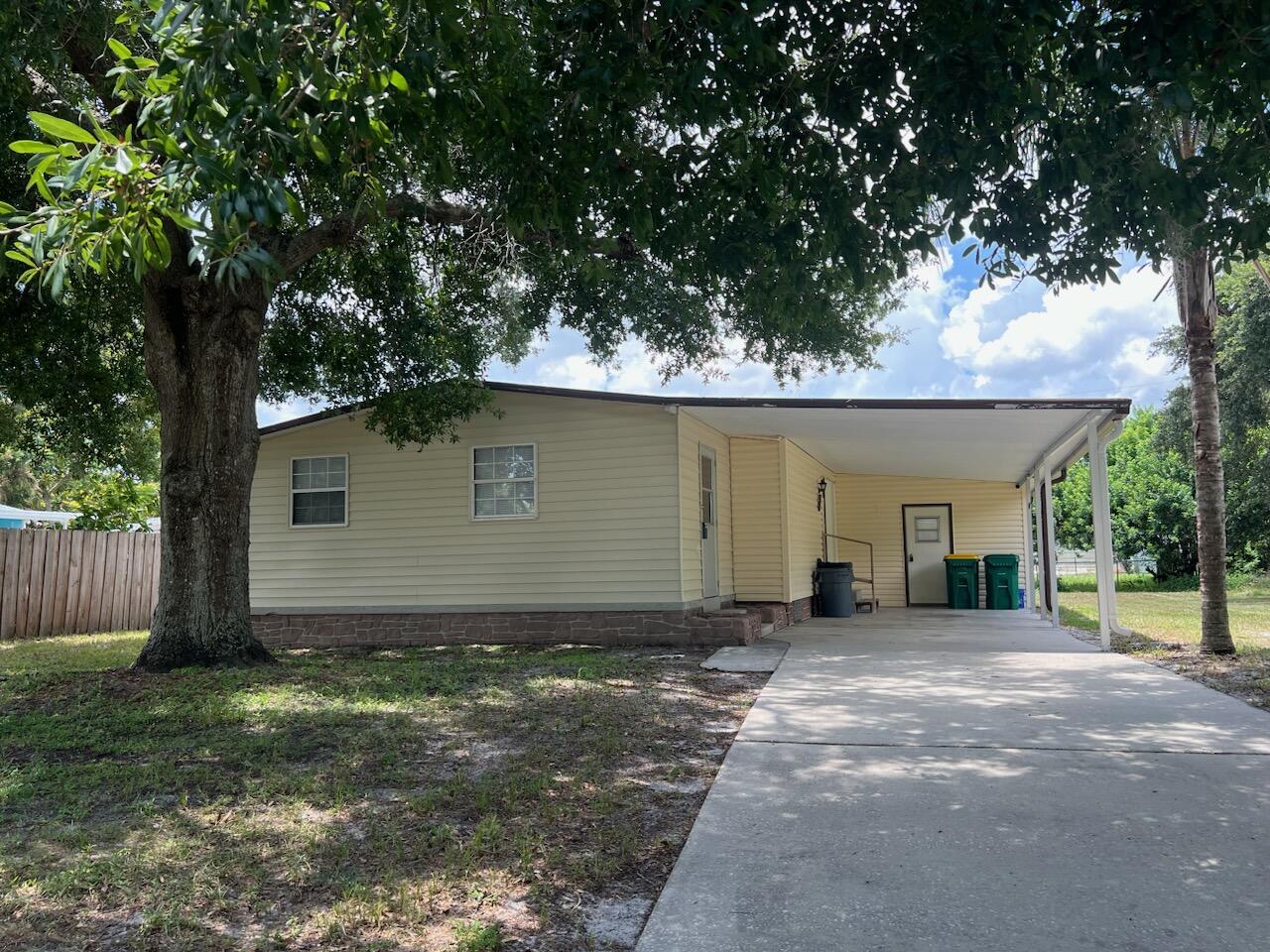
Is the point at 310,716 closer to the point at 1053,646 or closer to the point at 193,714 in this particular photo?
the point at 193,714

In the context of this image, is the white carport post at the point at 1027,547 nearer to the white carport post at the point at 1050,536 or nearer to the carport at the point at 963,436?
the carport at the point at 963,436

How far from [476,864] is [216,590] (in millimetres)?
5808

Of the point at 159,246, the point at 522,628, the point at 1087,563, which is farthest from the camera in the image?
the point at 1087,563

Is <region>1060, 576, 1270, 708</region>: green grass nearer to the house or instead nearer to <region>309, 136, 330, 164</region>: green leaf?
the house

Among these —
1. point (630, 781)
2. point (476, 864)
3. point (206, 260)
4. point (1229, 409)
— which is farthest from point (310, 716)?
point (1229, 409)

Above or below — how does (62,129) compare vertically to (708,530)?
above

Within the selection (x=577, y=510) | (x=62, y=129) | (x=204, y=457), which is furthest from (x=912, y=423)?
(x=62, y=129)

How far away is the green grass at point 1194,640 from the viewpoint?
7.67 meters

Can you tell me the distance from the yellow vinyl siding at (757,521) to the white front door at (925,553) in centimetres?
601

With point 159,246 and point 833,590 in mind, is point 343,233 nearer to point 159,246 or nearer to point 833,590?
point 159,246

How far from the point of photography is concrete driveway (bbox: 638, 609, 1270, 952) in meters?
2.99

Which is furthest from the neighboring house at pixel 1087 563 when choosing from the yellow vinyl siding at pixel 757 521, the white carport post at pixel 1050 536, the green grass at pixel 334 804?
the green grass at pixel 334 804

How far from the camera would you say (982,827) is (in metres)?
3.95

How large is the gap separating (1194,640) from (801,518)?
5646mm
